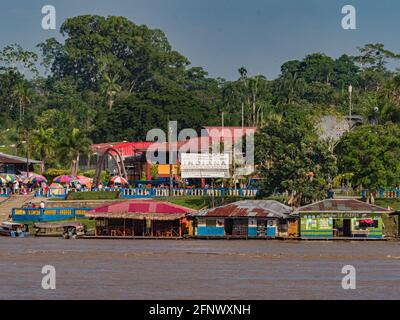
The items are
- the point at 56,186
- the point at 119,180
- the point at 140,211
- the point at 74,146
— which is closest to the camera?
the point at 140,211

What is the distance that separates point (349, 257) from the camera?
211ft

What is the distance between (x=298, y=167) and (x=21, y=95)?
77248mm

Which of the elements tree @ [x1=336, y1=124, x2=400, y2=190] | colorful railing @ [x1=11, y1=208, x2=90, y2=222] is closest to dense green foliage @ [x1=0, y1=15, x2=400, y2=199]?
tree @ [x1=336, y1=124, x2=400, y2=190]

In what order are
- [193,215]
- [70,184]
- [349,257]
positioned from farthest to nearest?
[70,184], [193,215], [349,257]

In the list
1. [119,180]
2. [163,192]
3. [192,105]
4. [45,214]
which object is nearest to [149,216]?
[45,214]

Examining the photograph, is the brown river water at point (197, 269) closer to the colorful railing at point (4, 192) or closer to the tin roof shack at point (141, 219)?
the tin roof shack at point (141, 219)

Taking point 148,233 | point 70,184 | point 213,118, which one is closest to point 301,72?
point 213,118

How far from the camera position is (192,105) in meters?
148

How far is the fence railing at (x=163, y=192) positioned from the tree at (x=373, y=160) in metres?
9.55

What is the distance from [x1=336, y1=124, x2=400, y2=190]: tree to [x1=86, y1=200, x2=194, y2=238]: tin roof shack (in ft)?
49.4

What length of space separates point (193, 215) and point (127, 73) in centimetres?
11430

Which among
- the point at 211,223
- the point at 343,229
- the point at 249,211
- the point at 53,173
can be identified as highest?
the point at 53,173

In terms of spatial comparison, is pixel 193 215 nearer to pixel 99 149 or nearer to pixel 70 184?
pixel 70 184

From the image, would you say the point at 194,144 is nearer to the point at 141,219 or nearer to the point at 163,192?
the point at 163,192
